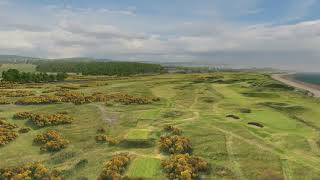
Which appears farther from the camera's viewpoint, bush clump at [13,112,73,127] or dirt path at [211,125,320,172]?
bush clump at [13,112,73,127]

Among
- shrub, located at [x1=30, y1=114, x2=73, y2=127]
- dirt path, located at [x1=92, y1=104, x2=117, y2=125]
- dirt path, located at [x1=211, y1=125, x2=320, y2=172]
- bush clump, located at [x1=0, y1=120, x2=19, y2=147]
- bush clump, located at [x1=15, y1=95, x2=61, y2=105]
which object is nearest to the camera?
dirt path, located at [x1=211, y1=125, x2=320, y2=172]

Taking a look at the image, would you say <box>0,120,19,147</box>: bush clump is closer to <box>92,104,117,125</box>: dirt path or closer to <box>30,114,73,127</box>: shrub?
<box>30,114,73,127</box>: shrub

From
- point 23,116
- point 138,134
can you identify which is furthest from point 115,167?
point 23,116

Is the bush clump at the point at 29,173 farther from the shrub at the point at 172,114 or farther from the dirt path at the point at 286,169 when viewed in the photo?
the shrub at the point at 172,114

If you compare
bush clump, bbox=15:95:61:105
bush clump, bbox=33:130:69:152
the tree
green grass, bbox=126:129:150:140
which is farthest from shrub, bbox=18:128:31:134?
the tree

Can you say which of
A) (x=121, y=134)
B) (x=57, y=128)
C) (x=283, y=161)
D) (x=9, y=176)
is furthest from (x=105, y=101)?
(x=283, y=161)

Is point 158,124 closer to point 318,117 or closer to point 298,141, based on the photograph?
point 298,141

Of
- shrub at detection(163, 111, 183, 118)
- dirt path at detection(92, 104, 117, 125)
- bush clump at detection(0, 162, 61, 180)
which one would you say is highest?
shrub at detection(163, 111, 183, 118)
